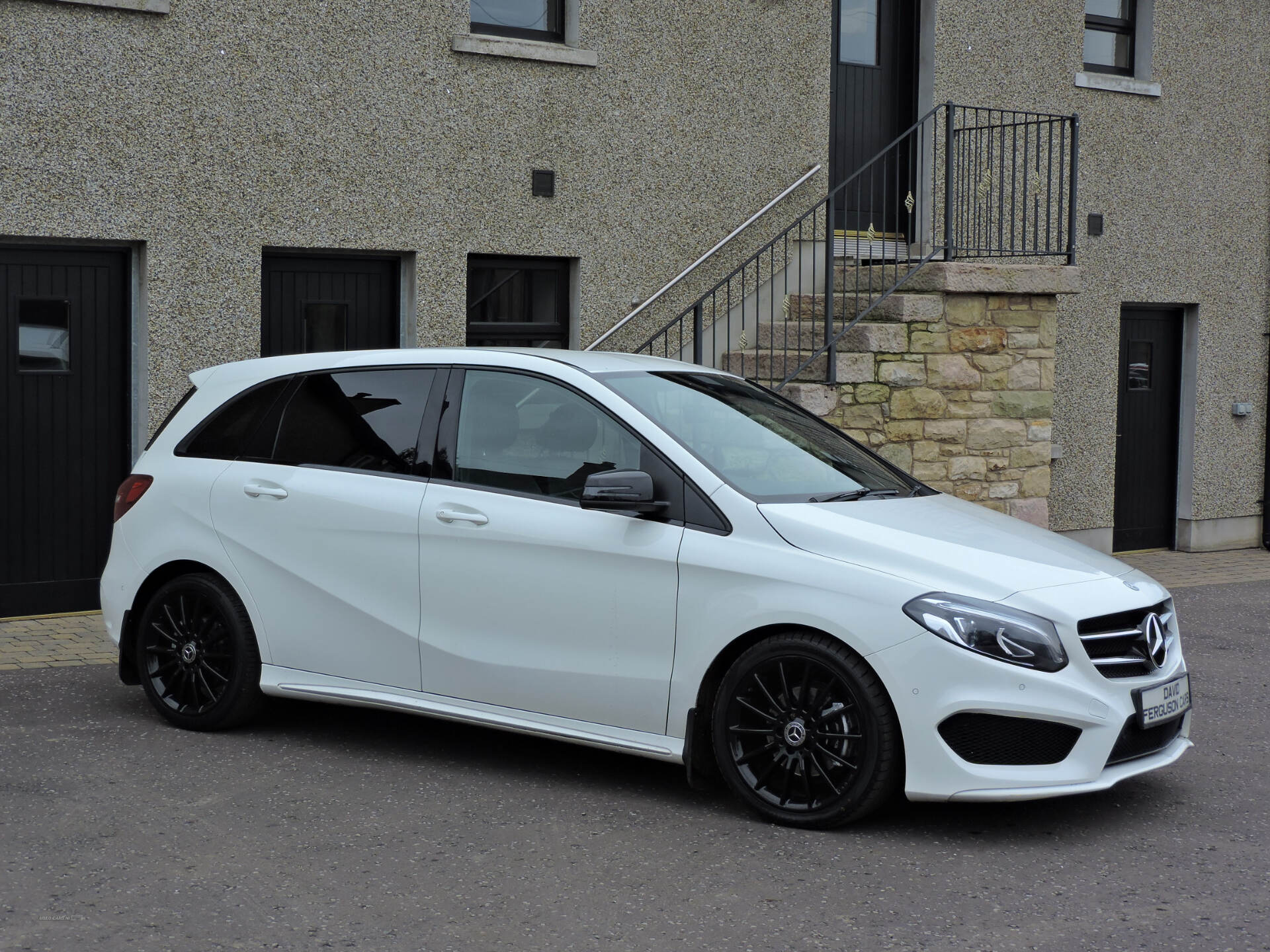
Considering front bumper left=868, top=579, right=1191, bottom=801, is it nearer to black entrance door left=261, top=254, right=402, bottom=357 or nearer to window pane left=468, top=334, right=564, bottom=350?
black entrance door left=261, top=254, right=402, bottom=357

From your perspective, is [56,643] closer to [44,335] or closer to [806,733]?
[44,335]

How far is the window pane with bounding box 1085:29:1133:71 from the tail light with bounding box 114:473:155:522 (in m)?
9.93

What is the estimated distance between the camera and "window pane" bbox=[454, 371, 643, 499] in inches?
229

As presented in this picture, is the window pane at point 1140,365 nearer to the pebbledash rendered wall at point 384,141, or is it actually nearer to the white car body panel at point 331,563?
the pebbledash rendered wall at point 384,141

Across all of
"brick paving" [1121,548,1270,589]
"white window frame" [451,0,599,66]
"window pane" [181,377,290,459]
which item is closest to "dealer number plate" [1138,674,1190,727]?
"window pane" [181,377,290,459]

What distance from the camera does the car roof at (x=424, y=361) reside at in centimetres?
621

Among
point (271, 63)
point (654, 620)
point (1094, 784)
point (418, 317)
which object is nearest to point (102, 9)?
point (271, 63)

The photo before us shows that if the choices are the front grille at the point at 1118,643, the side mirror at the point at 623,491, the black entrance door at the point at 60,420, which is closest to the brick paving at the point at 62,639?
the black entrance door at the point at 60,420

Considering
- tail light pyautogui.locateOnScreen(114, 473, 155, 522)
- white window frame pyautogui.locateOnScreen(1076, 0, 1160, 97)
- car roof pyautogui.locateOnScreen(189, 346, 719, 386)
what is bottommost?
tail light pyautogui.locateOnScreen(114, 473, 155, 522)

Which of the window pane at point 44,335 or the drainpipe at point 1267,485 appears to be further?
the drainpipe at point 1267,485

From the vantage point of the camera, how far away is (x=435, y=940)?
→ 425 centimetres

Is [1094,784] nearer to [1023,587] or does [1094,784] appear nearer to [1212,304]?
[1023,587]

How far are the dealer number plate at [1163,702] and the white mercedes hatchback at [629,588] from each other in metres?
0.02

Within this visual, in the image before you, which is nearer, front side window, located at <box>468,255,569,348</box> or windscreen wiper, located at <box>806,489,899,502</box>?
windscreen wiper, located at <box>806,489,899,502</box>
